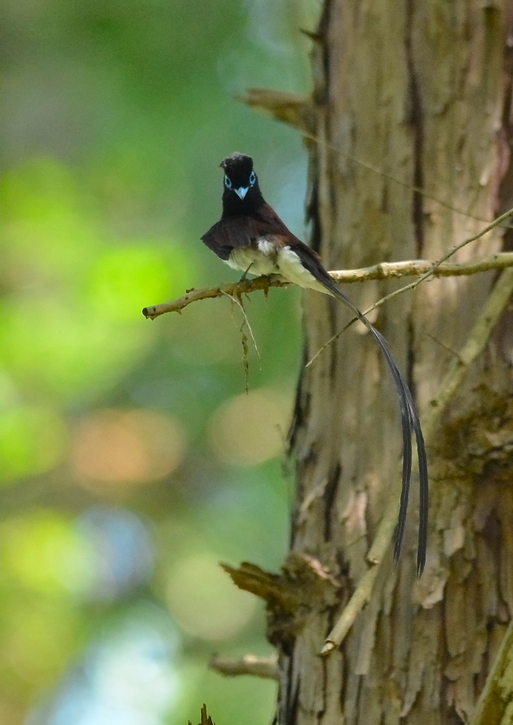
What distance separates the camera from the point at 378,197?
8.07 feet

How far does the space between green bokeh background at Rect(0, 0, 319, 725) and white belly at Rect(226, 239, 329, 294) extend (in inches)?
106

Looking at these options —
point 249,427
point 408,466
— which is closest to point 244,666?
point 408,466

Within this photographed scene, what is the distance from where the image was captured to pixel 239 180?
2.07m

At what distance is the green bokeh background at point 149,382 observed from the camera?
4965 mm

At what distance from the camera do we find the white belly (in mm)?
1780

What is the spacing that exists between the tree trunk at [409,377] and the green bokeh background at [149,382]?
87.6 inches

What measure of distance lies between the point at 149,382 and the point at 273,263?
12.3 feet

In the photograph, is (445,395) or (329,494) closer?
(445,395)

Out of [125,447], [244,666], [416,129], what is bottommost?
[244,666]

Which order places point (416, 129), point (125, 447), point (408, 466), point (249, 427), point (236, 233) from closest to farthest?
point (408, 466) < point (236, 233) < point (416, 129) < point (125, 447) < point (249, 427)

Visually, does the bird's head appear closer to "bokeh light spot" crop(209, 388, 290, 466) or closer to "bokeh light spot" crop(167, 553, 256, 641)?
"bokeh light spot" crop(209, 388, 290, 466)

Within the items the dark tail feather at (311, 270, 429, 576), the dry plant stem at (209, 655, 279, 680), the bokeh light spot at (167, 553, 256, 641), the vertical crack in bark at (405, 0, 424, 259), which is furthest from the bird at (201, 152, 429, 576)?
the bokeh light spot at (167, 553, 256, 641)

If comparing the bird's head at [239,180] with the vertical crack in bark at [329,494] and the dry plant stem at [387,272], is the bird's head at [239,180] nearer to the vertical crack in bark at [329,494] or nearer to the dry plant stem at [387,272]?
the dry plant stem at [387,272]

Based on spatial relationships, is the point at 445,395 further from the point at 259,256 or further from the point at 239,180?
the point at 239,180
